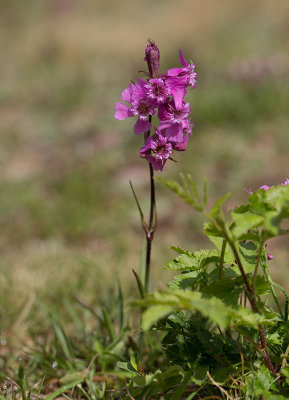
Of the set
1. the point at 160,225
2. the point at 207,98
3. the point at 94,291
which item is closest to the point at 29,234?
the point at 160,225

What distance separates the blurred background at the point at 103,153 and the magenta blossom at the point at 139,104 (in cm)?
142

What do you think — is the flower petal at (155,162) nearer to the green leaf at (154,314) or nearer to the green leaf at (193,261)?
the green leaf at (193,261)

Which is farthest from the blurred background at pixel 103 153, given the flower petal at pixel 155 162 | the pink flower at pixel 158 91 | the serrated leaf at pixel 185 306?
the serrated leaf at pixel 185 306

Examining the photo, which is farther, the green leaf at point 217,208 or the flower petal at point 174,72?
the flower petal at point 174,72

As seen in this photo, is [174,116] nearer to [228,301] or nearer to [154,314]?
[228,301]

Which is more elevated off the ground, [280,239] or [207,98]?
[207,98]

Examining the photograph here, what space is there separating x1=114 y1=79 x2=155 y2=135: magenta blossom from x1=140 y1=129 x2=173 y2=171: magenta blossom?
6cm

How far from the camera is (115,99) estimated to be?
31.0 feet

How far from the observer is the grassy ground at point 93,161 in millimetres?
3025

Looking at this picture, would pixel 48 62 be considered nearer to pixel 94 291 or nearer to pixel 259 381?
pixel 94 291

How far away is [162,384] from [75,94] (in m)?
8.96

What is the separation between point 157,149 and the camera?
169 centimetres

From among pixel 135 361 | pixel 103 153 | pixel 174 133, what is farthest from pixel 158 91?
pixel 103 153

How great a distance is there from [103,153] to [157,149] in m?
4.96
